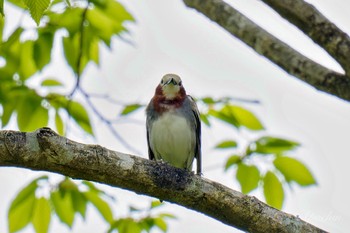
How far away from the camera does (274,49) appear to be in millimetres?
4348

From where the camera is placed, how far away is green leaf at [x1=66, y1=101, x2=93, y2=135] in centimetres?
580

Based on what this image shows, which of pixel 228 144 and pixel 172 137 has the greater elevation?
pixel 228 144

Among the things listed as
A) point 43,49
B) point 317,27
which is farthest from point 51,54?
point 317,27

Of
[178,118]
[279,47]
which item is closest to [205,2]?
[279,47]

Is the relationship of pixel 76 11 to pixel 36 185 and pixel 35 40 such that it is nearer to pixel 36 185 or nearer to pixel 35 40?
pixel 35 40

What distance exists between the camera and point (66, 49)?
600cm

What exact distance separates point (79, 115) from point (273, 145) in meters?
1.52


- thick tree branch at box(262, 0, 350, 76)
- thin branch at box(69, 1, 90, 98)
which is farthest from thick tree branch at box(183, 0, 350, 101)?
thin branch at box(69, 1, 90, 98)

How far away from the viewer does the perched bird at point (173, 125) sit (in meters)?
6.65

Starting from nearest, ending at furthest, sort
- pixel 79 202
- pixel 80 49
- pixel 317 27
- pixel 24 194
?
pixel 317 27 → pixel 24 194 → pixel 79 202 → pixel 80 49

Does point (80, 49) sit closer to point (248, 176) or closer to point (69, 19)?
point (69, 19)

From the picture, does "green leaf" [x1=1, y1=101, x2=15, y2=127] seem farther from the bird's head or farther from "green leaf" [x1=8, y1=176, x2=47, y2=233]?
the bird's head

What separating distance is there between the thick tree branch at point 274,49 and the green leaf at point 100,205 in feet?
5.10

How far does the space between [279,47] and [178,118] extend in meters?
2.44
